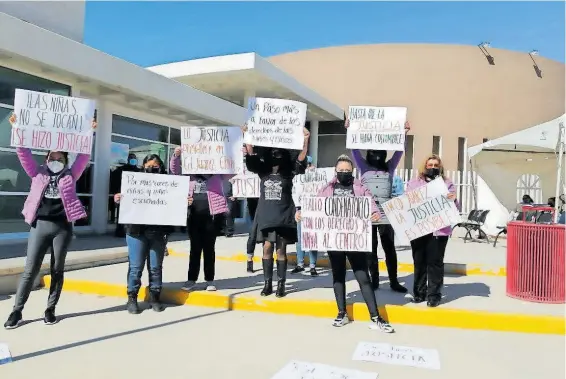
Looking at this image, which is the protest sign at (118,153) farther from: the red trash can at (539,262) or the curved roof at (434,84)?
the curved roof at (434,84)

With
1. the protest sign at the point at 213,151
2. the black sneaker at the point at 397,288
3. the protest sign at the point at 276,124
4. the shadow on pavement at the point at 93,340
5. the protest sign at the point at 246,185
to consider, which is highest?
the protest sign at the point at 276,124

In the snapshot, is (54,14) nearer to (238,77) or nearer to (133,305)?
(238,77)

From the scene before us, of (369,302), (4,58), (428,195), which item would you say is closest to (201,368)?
(369,302)

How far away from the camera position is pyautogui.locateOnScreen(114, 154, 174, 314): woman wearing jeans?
525 cm

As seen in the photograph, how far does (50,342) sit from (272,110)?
348 centimetres

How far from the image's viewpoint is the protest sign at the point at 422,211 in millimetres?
5305

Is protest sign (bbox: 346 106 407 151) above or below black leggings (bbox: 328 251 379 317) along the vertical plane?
above

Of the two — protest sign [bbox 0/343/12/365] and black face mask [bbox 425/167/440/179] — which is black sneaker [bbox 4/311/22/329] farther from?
black face mask [bbox 425/167/440/179]

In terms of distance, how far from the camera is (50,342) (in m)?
Answer: 4.25

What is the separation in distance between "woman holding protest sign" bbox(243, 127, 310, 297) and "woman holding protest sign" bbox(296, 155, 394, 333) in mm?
461

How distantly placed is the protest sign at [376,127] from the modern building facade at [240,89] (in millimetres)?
6120

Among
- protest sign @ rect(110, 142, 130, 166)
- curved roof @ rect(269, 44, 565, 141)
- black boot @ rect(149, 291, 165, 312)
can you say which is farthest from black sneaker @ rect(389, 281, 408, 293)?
curved roof @ rect(269, 44, 565, 141)

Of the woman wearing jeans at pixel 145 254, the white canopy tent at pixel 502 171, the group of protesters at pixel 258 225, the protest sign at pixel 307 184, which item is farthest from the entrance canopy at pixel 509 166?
the woman wearing jeans at pixel 145 254

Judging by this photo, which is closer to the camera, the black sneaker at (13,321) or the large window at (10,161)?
the black sneaker at (13,321)
